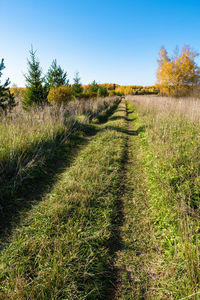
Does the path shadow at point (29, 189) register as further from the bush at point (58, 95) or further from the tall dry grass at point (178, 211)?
the bush at point (58, 95)

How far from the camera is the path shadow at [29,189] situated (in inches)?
111

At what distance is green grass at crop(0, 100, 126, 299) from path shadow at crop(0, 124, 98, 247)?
222mm

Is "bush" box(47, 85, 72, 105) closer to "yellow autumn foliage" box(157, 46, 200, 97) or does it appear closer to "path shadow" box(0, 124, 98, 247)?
"path shadow" box(0, 124, 98, 247)

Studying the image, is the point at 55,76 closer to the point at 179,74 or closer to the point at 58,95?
the point at 58,95

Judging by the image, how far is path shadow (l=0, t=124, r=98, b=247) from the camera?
2.81 meters

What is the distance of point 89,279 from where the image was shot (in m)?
1.81

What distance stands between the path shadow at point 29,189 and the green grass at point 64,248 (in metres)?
0.22

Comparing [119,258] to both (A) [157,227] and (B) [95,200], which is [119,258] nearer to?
(A) [157,227]

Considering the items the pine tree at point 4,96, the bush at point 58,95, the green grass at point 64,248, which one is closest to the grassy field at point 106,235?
the green grass at point 64,248

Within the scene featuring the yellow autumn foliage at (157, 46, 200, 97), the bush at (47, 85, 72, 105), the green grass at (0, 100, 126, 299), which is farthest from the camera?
the yellow autumn foliage at (157, 46, 200, 97)

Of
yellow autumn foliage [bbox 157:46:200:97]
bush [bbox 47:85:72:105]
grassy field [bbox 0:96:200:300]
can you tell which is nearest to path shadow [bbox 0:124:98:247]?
grassy field [bbox 0:96:200:300]

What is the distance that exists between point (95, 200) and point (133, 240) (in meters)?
0.98

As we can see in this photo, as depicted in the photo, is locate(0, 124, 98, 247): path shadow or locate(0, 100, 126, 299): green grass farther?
locate(0, 124, 98, 247): path shadow

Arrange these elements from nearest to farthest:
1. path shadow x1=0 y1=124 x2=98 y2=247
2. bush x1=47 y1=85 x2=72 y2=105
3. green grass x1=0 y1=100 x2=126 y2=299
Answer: green grass x1=0 y1=100 x2=126 y2=299
path shadow x1=0 y1=124 x2=98 y2=247
bush x1=47 y1=85 x2=72 y2=105
